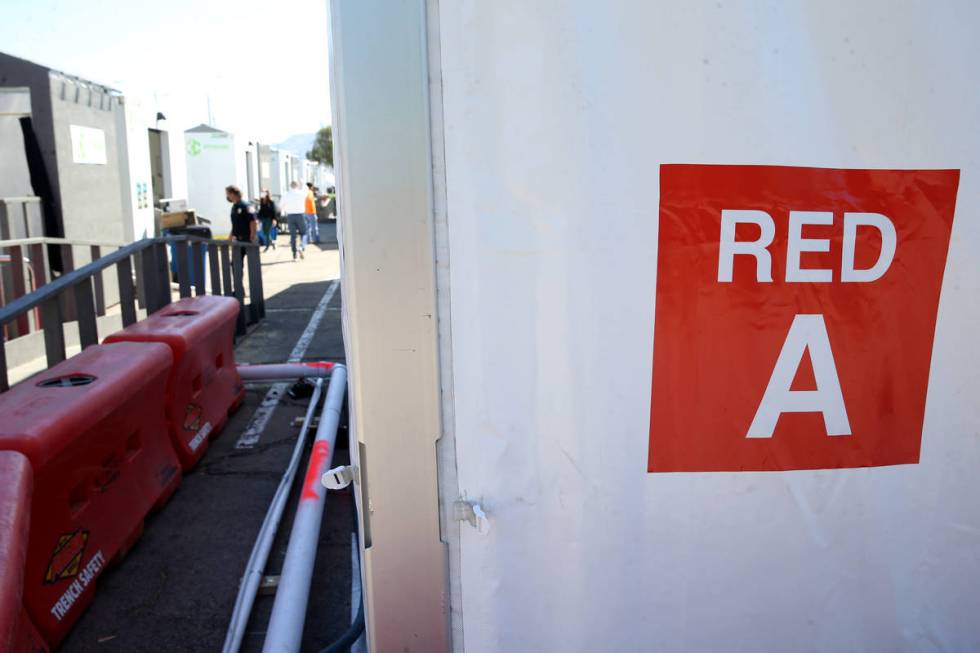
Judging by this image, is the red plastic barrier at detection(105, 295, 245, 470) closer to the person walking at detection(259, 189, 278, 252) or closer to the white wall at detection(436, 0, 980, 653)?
the white wall at detection(436, 0, 980, 653)

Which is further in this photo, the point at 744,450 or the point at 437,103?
the point at 744,450

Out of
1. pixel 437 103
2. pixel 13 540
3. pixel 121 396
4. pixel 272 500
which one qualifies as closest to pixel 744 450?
pixel 437 103

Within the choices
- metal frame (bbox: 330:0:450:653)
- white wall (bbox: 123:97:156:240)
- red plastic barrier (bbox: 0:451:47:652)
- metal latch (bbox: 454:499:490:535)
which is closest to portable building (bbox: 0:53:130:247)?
white wall (bbox: 123:97:156:240)

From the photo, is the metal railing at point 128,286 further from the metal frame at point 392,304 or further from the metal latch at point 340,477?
the metal frame at point 392,304

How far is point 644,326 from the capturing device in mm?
1548

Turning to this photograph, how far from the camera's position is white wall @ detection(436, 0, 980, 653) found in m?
1.48

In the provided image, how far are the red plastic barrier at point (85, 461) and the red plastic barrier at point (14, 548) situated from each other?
0.87 feet

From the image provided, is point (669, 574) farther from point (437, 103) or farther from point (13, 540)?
point (13, 540)

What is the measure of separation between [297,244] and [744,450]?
21.0m

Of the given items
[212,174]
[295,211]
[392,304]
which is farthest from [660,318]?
[212,174]

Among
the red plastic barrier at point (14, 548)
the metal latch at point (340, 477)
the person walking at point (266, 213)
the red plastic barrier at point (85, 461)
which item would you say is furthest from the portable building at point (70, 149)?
the metal latch at point (340, 477)

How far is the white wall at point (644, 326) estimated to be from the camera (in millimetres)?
1477

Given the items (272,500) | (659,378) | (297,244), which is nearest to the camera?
(659,378)

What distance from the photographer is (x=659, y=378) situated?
1.57 m
